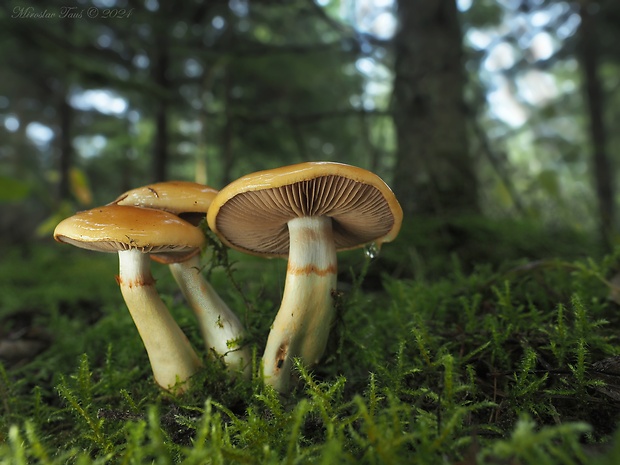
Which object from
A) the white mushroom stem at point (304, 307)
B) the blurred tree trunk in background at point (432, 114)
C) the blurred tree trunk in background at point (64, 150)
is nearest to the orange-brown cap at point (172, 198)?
the white mushroom stem at point (304, 307)

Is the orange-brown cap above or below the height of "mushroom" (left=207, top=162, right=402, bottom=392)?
above

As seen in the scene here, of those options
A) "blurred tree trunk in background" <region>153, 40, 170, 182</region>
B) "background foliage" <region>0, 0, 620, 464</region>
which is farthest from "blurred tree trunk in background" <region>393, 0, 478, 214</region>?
"blurred tree trunk in background" <region>153, 40, 170, 182</region>

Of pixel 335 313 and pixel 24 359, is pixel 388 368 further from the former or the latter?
pixel 24 359

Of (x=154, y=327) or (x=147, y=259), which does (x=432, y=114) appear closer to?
(x=147, y=259)

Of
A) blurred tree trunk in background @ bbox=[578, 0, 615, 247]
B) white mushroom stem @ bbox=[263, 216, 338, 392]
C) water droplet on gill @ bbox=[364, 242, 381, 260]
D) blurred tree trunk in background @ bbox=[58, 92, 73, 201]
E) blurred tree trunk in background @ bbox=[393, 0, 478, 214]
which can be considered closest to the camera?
white mushroom stem @ bbox=[263, 216, 338, 392]

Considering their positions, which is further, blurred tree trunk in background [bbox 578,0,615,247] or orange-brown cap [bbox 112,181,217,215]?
blurred tree trunk in background [bbox 578,0,615,247]

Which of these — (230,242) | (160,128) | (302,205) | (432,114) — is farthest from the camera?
(160,128)

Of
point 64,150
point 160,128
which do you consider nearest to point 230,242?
point 160,128

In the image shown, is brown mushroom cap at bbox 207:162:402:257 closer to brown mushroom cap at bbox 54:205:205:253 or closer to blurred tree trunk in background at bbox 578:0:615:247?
brown mushroom cap at bbox 54:205:205:253

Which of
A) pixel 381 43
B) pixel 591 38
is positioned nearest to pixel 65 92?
pixel 381 43
